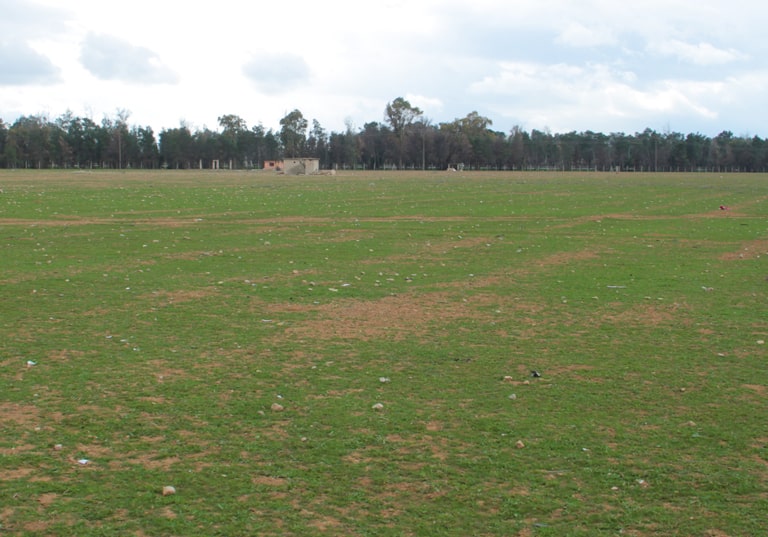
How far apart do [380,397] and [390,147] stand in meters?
173

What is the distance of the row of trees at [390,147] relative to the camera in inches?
6112

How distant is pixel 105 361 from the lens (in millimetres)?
8758

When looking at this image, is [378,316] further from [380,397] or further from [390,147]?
[390,147]

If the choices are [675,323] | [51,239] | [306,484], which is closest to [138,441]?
[306,484]

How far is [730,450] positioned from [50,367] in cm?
678

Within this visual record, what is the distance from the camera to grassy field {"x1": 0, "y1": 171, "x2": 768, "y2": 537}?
17.3 feet

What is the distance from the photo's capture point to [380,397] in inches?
301

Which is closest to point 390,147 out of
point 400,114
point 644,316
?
point 400,114

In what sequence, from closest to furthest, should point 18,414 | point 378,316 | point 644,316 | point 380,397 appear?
point 18,414
point 380,397
point 378,316
point 644,316

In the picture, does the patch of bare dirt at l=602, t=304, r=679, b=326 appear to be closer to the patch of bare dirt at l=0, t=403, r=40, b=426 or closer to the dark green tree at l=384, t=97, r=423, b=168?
the patch of bare dirt at l=0, t=403, r=40, b=426

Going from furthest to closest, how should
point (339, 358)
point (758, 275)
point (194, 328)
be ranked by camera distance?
point (758, 275)
point (194, 328)
point (339, 358)

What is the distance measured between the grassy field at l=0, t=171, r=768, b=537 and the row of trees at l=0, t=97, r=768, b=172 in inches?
5790

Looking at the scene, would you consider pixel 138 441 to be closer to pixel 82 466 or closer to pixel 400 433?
pixel 82 466

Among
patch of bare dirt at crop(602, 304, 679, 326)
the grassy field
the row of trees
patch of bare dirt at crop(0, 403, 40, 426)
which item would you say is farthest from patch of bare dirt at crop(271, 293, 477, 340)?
the row of trees
